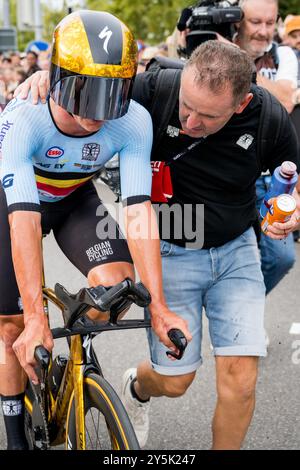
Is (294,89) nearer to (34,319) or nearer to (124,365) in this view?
(124,365)

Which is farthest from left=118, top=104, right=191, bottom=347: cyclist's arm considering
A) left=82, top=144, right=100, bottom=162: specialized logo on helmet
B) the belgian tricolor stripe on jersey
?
the belgian tricolor stripe on jersey

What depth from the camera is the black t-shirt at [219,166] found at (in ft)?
10.1

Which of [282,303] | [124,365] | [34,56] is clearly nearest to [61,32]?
[124,365]

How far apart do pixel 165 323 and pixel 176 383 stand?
73 cm

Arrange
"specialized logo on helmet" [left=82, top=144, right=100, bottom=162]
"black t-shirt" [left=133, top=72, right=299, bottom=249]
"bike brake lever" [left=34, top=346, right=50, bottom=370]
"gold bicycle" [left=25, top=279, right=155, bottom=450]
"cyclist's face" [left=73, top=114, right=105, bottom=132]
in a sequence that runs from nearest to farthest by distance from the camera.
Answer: "bike brake lever" [left=34, top=346, right=50, bottom=370] → "gold bicycle" [left=25, top=279, right=155, bottom=450] → "cyclist's face" [left=73, top=114, right=105, bottom=132] → "specialized logo on helmet" [left=82, top=144, right=100, bottom=162] → "black t-shirt" [left=133, top=72, right=299, bottom=249]

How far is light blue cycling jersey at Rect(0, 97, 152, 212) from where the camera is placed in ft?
8.45

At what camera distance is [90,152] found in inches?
114

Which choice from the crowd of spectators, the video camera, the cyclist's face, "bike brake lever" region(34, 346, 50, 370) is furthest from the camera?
the crowd of spectators

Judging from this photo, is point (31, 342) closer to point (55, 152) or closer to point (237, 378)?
point (55, 152)

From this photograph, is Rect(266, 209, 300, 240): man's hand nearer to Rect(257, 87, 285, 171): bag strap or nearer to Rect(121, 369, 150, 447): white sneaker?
Rect(257, 87, 285, 171): bag strap

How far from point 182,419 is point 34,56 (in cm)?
1206

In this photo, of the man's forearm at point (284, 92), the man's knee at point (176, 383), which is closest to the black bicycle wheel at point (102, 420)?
the man's knee at point (176, 383)

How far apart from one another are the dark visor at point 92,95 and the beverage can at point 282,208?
0.85 meters

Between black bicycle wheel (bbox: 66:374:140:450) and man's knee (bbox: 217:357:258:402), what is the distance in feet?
2.03
